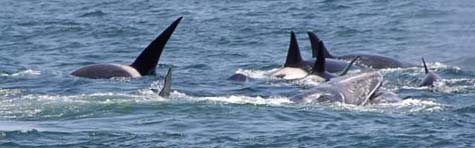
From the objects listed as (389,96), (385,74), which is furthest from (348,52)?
(389,96)

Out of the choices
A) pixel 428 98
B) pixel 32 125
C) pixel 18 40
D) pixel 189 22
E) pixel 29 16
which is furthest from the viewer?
pixel 29 16

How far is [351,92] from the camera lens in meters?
24.4

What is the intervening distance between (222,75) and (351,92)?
8.12 metres

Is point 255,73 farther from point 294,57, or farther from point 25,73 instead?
point 25,73

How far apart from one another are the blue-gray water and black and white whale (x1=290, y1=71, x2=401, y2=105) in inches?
13.3

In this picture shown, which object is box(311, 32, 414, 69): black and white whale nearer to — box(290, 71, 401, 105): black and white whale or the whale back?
the whale back

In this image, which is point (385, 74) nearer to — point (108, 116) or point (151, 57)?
point (151, 57)

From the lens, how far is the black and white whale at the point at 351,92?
79.5ft

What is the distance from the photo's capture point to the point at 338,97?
2423 centimetres

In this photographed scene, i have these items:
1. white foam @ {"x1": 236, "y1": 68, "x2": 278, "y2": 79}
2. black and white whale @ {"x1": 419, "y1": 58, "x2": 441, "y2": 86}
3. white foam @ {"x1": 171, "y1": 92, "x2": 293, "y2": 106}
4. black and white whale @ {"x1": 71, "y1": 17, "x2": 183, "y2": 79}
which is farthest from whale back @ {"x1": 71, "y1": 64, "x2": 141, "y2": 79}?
black and white whale @ {"x1": 419, "y1": 58, "x2": 441, "y2": 86}

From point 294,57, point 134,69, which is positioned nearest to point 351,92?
point 294,57

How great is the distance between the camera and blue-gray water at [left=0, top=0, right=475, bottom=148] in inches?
838

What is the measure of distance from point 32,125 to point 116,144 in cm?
231

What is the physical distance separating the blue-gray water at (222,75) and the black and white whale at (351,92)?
1.10 feet
